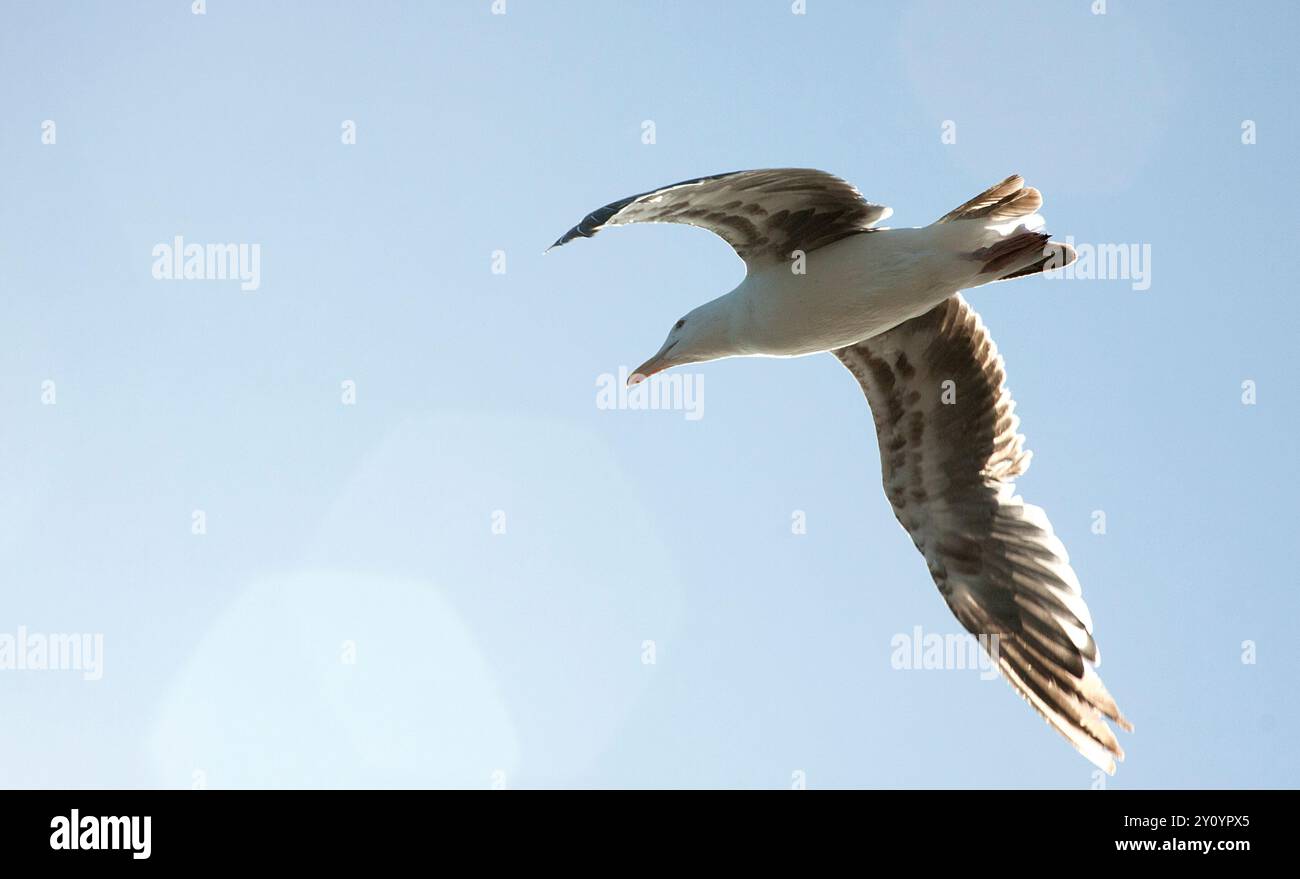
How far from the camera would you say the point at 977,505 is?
9594mm

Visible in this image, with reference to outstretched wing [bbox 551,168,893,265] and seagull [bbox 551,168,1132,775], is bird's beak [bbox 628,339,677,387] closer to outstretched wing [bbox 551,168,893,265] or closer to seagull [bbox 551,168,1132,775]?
seagull [bbox 551,168,1132,775]

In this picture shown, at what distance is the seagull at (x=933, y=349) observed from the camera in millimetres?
7918

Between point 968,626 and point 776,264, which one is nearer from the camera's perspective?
point 776,264

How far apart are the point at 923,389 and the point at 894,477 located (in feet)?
2.53

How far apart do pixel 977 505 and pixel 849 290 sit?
91.0 inches

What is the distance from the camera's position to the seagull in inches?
312

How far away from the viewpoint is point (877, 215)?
8.27 m

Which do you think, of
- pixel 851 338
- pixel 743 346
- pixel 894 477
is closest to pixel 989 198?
pixel 851 338

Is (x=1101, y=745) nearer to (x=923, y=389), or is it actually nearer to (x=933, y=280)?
(x=923, y=389)

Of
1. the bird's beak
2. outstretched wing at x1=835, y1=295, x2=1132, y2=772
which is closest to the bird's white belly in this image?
the bird's beak

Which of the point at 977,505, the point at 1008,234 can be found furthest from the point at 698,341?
the point at 977,505

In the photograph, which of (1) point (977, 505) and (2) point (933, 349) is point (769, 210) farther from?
(1) point (977, 505)

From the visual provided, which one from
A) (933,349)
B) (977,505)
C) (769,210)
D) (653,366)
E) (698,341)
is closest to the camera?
(769,210)

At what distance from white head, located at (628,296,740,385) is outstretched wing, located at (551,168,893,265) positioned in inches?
16.3
